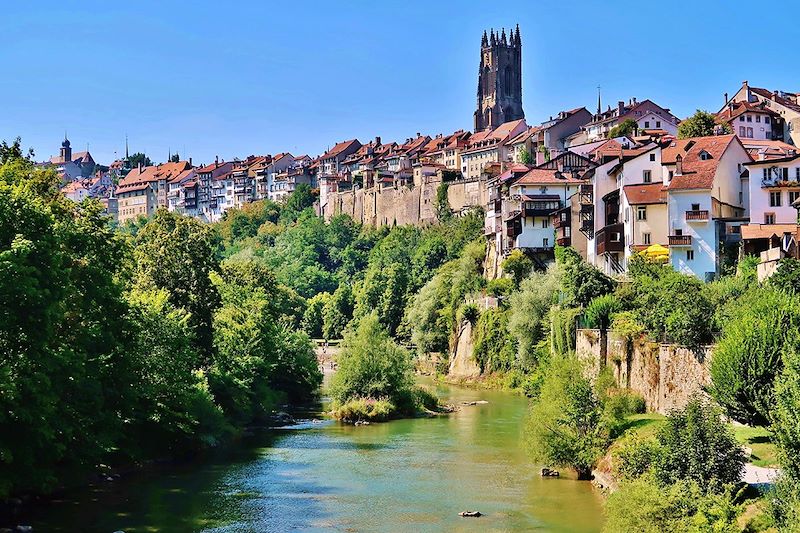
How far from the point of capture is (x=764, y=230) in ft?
149

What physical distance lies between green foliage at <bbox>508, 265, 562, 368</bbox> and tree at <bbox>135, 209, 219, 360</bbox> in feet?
61.7

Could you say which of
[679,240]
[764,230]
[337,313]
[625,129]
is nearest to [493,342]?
[679,240]

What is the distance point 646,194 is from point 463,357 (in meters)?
21.2

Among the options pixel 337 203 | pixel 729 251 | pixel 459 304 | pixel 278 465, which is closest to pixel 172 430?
pixel 278 465

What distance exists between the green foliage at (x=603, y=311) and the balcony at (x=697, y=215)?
589 cm

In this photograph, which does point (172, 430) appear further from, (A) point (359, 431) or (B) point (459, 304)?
(B) point (459, 304)

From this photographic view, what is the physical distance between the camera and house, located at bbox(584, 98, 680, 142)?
Answer: 92000mm

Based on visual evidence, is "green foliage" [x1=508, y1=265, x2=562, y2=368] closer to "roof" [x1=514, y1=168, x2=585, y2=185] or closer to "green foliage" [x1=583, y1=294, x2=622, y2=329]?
"green foliage" [x1=583, y1=294, x2=622, y2=329]

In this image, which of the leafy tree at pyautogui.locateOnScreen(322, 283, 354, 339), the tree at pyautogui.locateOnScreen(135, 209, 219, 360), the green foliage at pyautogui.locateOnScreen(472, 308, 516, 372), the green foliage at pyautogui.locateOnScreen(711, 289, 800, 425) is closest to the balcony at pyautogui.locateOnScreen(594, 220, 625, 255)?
the green foliage at pyautogui.locateOnScreen(472, 308, 516, 372)

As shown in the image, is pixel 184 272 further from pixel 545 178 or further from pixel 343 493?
pixel 545 178

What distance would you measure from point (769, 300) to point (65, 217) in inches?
824

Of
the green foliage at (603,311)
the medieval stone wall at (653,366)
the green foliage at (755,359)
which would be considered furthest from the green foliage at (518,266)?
the green foliage at (755,359)

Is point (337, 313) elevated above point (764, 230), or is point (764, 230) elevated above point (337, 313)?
point (764, 230)

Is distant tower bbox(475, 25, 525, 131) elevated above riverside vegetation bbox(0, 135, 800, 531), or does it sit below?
above
